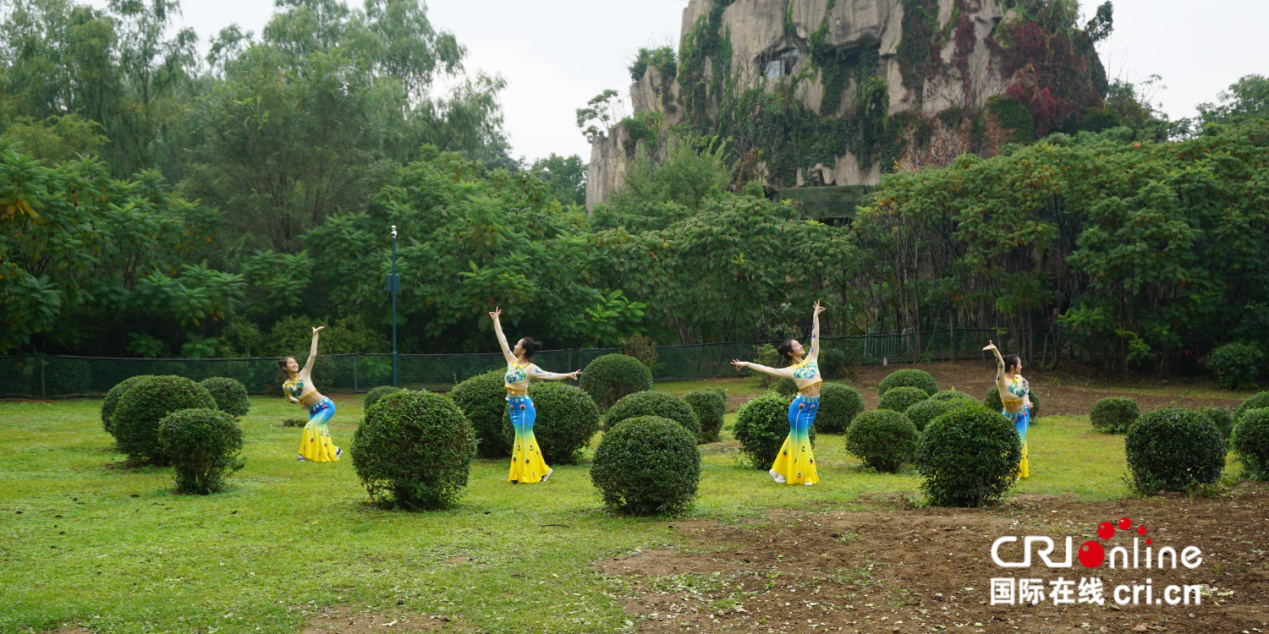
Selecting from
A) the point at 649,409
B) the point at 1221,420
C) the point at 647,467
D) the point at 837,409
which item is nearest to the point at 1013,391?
the point at 649,409

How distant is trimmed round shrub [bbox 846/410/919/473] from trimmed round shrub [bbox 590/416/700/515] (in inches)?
190

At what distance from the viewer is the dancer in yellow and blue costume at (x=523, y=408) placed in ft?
42.5

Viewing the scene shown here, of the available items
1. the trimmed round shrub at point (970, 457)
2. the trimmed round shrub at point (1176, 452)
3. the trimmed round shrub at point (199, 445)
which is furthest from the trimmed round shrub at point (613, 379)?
the trimmed round shrub at point (1176, 452)

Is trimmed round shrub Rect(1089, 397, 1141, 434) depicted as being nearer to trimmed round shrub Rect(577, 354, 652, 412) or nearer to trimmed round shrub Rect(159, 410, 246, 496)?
trimmed round shrub Rect(577, 354, 652, 412)

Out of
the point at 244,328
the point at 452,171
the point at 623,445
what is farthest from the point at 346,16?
the point at 623,445

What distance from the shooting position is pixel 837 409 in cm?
2027

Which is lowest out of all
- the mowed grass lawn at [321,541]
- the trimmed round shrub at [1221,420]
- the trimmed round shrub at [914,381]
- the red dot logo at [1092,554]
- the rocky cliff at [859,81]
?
the mowed grass lawn at [321,541]

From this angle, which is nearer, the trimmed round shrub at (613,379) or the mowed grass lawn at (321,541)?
the mowed grass lawn at (321,541)

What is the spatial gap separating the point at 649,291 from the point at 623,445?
83.0 ft

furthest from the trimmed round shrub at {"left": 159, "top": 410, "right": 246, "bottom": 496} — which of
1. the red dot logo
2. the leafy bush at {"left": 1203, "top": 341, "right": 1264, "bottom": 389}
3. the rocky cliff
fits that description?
the rocky cliff

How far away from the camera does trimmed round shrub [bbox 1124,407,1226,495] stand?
10727 mm

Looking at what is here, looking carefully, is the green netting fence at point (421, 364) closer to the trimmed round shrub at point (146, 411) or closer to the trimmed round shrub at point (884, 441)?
the trimmed round shrub at point (146, 411)

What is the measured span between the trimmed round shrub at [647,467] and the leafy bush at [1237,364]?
82.1 ft

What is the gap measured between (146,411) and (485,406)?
4.77m
